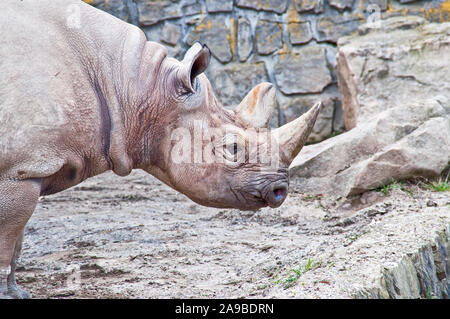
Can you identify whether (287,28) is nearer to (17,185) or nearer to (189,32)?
(189,32)

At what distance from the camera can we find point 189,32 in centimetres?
817

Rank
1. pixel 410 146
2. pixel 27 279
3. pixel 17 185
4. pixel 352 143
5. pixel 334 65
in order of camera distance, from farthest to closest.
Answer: pixel 334 65
pixel 352 143
pixel 410 146
pixel 27 279
pixel 17 185

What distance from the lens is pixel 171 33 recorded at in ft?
26.8

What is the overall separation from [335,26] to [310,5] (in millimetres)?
384

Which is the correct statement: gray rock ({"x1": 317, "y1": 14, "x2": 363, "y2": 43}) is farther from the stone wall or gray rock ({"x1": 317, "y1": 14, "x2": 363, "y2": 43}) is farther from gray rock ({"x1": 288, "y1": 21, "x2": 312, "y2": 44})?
gray rock ({"x1": 288, "y1": 21, "x2": 312, "y2": 44})

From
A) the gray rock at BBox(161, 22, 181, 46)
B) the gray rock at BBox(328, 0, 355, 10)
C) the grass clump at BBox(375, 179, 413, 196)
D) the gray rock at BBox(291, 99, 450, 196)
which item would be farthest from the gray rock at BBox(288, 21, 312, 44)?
the grass clump at BBox(375, 179, 413, 196)

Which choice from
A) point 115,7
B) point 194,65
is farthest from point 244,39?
point 194,65

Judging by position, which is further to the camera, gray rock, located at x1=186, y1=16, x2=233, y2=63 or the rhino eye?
gray rock, located at x1=186, y1=16, x2=233, y2=63

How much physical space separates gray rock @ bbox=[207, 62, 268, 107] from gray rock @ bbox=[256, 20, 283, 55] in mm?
215

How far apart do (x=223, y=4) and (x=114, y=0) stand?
133 centimetres

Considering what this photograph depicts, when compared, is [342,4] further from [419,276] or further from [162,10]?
[419,276]

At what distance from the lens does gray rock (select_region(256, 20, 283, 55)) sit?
805cm

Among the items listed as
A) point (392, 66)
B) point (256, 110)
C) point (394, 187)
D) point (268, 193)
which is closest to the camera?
point (268, 193)
